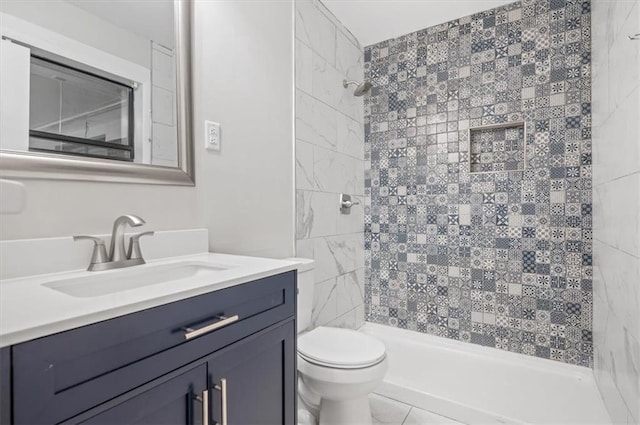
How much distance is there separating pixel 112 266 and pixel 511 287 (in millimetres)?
2206

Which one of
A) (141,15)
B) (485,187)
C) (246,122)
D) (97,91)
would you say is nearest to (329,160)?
(246,122)

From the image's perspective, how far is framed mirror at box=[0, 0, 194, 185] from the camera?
913 mm

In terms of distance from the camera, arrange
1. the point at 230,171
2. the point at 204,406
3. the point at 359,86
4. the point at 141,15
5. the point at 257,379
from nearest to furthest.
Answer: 1. the point at 204,406
2. the point at 257,379
3. the point at 141,15
4. the point at 230,171
5. the point at 359,86

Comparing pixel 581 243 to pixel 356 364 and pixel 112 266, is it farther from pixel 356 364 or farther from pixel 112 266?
pixel 112 266

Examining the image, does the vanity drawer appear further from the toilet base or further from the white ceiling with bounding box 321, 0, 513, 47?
the white ceiling with bounding box 321, 0, 513, 47

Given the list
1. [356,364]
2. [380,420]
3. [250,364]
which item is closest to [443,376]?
[380,420]

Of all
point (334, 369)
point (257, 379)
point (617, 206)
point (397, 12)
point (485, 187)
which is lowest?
point (334, 369)

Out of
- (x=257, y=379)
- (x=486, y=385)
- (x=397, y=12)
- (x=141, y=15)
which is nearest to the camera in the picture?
(x=257, y=379)

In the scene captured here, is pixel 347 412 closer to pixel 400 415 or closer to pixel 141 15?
pixel 400 415

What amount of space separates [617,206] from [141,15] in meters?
2.00

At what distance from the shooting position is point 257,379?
38.0 inches

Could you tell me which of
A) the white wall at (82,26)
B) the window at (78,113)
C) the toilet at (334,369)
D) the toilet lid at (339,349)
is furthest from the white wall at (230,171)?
the toilet lid at (339,349)

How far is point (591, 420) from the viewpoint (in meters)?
1.64

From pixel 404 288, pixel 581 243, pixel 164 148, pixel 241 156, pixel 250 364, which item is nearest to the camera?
pixel 250 364
